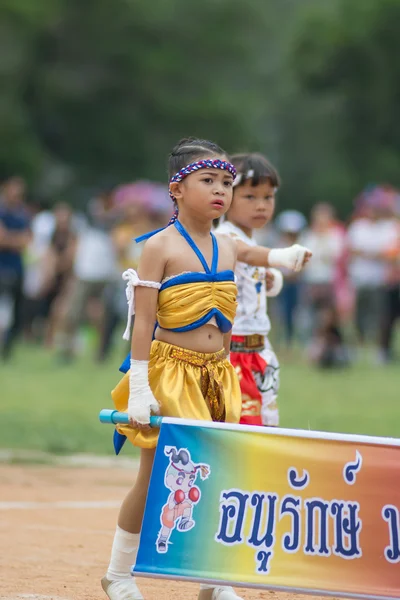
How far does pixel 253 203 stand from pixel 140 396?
180 centimetres

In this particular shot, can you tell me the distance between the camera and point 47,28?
51031 mm

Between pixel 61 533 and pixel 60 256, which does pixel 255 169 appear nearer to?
pixel 61 533

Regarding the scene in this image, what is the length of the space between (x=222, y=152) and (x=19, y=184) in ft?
36.7

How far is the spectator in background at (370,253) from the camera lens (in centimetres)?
1673

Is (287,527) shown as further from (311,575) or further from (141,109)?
(141,109)

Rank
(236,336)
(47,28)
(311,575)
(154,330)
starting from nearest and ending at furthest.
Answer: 1. (311,575)
2. (154,330)
3. (236,336)
4. (47,28)

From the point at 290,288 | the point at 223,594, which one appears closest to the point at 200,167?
the point at 223,594

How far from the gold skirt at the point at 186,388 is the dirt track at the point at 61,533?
2.92 ft

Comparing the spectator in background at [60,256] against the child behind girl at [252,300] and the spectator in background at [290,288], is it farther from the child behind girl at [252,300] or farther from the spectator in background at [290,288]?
the child behind girl at [252,300]

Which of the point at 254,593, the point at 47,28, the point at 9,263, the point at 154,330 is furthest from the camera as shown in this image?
the point at 47,28

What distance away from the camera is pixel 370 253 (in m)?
16.8

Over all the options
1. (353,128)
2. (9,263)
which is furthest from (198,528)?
(353,128)

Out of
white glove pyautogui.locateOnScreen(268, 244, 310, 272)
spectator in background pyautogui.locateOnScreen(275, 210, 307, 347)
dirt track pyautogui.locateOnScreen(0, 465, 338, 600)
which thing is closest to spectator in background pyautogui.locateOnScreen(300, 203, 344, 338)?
spectator in background pyautogui.locateOnScreen(275, 210, 307, 347)

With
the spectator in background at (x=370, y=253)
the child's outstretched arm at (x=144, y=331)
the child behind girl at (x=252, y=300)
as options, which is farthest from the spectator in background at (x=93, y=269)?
the child's outstretched arm at (x=144, y=331)
